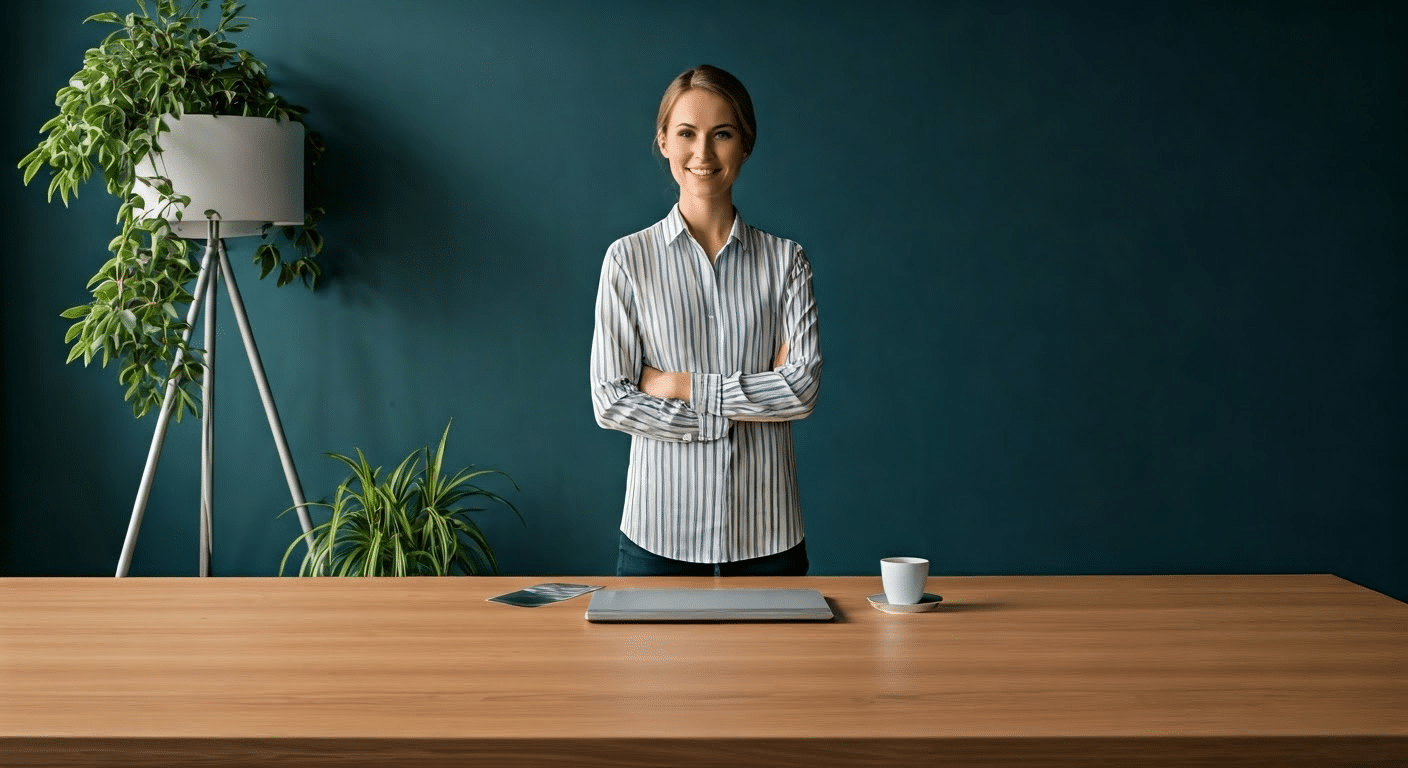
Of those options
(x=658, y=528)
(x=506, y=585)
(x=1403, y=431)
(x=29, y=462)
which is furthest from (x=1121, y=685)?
(x=29, y=462)

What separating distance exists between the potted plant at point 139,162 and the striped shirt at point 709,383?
5.27ft

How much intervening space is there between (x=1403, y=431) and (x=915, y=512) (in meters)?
1.79

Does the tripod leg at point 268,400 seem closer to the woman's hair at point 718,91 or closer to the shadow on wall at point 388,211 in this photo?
the shadow on wall at point 388,211

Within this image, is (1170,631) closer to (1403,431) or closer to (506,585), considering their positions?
(506,585)

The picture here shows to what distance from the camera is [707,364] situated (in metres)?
2.60

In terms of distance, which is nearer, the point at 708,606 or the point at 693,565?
the point at 708,606

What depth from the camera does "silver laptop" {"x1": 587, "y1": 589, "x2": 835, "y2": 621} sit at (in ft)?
5.67

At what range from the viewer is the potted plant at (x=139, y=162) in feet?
11.3

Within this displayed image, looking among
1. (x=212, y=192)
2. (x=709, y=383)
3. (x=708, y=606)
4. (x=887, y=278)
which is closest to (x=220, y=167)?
(x=212, y=192)

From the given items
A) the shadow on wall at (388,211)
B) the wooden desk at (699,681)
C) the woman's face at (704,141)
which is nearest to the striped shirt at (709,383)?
the woman's face at (704,141)

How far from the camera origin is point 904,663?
58.8 inches

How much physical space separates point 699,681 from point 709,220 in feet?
4.61

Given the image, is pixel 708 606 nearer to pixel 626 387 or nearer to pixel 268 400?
pixel 626 387

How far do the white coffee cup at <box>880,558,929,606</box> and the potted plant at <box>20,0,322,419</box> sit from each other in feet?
8.17
